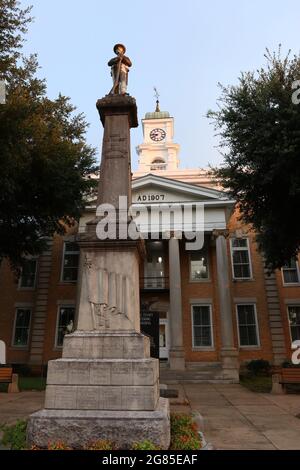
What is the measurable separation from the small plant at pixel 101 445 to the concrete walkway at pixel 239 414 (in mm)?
1665

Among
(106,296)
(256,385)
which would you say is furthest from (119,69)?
(256,385)

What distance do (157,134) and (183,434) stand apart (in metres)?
42.3

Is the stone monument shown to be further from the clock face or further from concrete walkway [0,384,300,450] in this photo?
the clock face

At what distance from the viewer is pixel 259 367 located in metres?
20.6

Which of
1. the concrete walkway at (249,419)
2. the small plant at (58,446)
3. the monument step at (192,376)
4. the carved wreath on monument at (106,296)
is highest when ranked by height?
the carved wreath on monument at (106,296)

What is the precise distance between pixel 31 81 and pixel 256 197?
30.8 ft

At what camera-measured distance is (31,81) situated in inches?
542

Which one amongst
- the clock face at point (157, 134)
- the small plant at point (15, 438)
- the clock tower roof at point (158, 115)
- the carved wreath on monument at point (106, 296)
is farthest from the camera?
the clock tower roof at point (158, 115)

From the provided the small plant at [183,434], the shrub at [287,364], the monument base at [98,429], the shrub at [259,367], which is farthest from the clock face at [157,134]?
the monument base at [98,429]

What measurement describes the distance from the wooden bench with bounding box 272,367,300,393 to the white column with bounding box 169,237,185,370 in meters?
6.58

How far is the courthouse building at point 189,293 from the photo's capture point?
860 inches

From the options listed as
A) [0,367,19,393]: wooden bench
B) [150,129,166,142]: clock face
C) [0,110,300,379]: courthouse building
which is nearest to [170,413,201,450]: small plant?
[0,367,19,393]: wooden bench

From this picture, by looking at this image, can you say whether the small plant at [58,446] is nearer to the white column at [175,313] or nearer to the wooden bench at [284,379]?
the wooden bench at [284,379]
